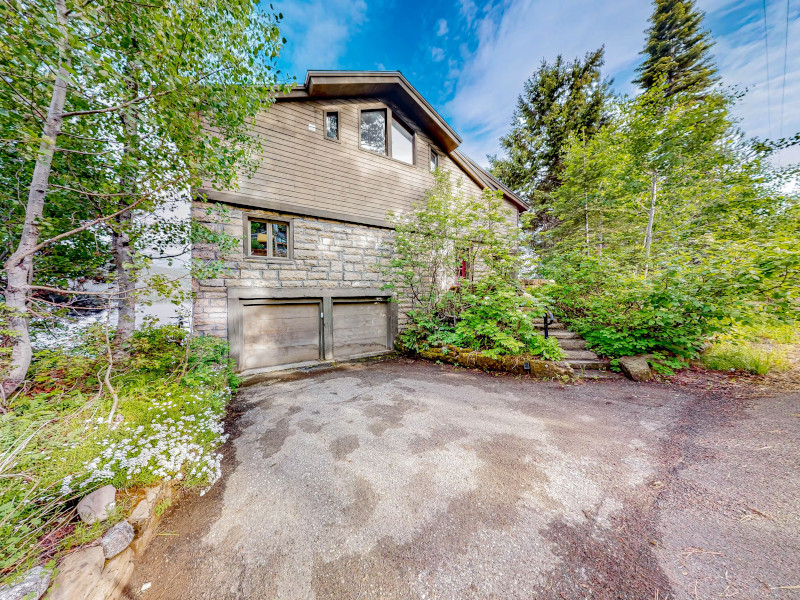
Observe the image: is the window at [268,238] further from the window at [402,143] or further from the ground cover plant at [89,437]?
the window at [402,143]

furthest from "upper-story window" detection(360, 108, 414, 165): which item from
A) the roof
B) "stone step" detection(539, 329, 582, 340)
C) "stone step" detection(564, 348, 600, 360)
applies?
"stone step" detection(564, 348, 600, 360)

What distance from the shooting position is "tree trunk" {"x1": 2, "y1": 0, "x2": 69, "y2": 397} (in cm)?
222

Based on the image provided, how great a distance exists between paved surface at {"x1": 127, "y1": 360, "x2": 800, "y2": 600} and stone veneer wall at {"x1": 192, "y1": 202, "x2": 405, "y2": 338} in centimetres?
241

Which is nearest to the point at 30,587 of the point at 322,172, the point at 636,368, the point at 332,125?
the point at 322,172

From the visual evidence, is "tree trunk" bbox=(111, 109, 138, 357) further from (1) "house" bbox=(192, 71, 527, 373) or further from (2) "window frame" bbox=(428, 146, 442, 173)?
(2) "window frame" bbox=(428, 146, 442, 173)

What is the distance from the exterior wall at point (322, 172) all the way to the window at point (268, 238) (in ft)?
1.17

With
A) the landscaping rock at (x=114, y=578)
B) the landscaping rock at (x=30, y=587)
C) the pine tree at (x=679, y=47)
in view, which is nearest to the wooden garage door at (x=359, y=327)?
the landscaping rock at (x=114, y=578)

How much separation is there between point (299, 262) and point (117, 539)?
4.39 meters

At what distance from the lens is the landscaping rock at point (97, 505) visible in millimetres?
1464

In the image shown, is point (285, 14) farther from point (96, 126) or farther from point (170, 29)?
point (96, 126)

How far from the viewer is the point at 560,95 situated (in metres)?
12.6

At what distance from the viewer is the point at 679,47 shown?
11.5 meters

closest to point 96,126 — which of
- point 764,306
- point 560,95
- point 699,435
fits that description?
point 699,435

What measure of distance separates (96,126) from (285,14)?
2483 mm
